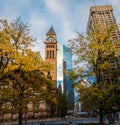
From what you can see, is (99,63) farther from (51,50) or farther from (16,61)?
(51,50)

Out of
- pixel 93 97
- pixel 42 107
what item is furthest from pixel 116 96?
pixel 42 107

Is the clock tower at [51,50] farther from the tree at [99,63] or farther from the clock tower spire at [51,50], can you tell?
the tree at [99,63]

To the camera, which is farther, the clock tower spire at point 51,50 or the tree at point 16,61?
the clock tower spire at point 51,50

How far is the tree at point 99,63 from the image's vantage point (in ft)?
62.4

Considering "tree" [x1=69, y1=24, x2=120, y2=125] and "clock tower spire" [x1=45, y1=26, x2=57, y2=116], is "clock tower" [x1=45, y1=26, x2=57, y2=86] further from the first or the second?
"tree" [x1=69, y1=24, x2=120, y2=125]

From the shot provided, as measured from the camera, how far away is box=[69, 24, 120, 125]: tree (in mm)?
19031

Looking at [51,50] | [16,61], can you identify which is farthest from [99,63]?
[51,50]

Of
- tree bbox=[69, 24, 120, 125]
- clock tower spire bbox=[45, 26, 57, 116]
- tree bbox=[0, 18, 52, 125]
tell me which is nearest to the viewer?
tree bbox=[0, 18, 52, 125]

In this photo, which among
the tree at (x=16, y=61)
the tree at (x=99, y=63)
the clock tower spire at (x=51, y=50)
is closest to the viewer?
the tree at (x=16, y=61)

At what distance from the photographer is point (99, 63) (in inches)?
809

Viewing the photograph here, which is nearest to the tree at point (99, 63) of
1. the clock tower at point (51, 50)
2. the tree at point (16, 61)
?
the tree at point (16, 61)

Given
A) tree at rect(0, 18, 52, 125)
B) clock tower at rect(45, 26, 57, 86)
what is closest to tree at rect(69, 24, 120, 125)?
tree at rect(0, 18, 52, 125)

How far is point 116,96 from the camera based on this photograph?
18.1 metres

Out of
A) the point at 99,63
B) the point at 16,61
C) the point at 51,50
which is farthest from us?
the point at 51,50
